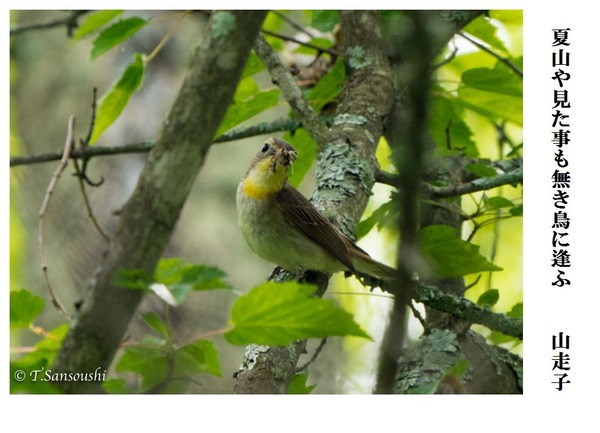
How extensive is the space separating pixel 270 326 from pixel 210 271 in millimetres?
231

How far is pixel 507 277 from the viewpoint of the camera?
4.55 metres

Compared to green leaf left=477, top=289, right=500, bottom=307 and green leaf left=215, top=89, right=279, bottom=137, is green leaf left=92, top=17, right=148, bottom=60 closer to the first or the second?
green leaf left=215, top=89, right=279, bottom=137

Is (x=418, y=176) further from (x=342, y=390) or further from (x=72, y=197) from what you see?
(x=72, y=197)

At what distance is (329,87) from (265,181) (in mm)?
827

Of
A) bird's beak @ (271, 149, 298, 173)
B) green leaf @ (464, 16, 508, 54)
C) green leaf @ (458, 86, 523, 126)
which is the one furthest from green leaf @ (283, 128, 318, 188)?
green leaf @ (464, 16, 508, 54)

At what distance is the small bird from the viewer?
3.26m

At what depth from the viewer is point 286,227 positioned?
11.4ft

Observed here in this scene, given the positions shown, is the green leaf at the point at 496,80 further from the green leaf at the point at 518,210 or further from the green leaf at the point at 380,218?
the green leaf at the point at 380,218

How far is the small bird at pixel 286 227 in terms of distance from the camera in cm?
326

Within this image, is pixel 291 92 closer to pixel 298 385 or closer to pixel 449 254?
pixel 449 254

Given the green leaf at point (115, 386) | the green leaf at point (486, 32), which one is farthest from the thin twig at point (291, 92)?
the green leaf at point (115, 386)

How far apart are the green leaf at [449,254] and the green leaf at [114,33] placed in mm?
1647

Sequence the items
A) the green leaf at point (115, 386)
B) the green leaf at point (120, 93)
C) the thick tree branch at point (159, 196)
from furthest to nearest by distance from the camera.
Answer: the green leaf at point (120, 93)
the green leaf at point (115, 386)
the thick tree branch at point (159, 196)

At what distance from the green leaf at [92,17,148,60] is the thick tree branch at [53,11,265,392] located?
6.04 feet
